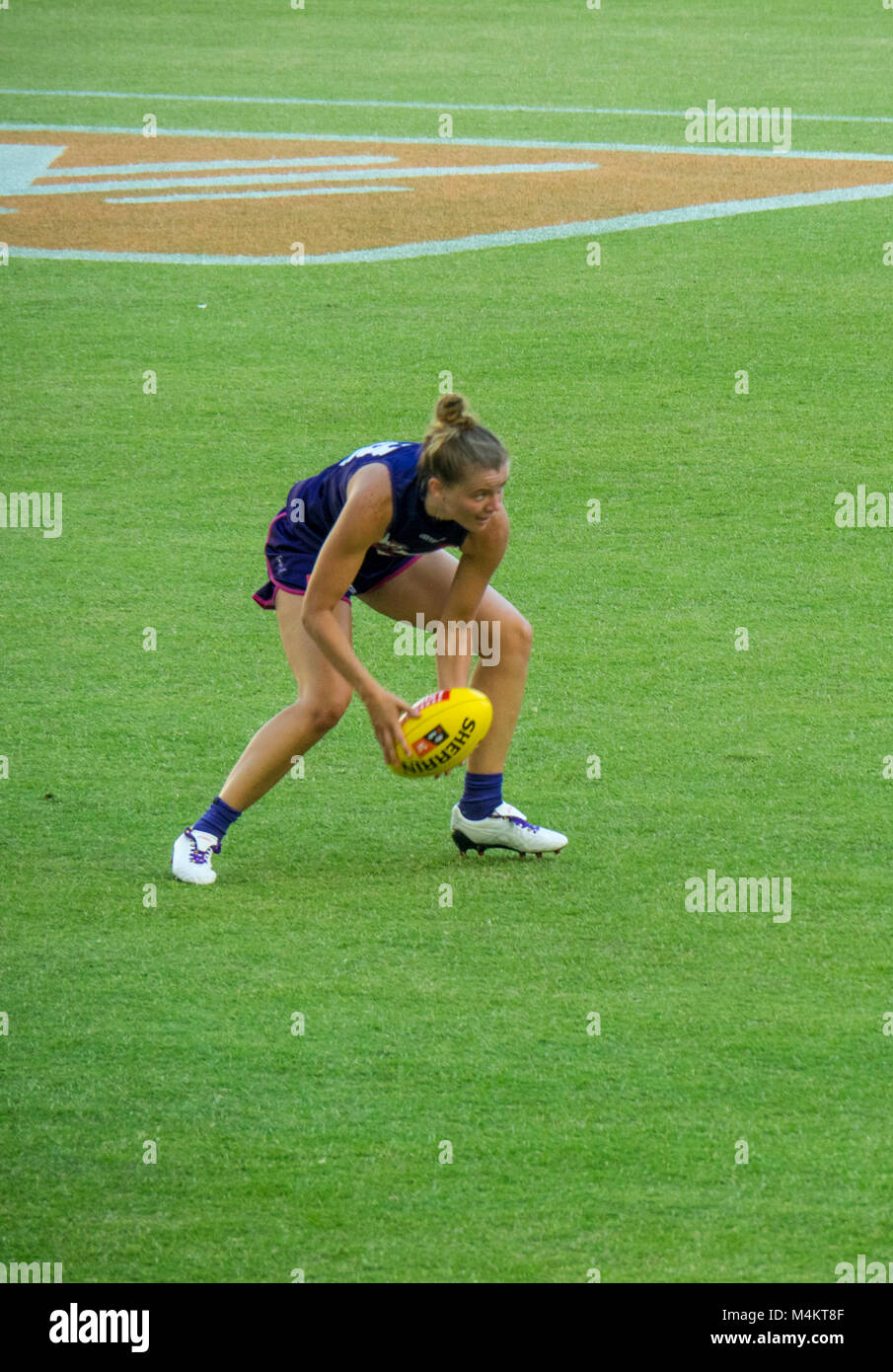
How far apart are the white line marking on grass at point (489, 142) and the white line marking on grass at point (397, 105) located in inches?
71.4

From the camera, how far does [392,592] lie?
6156 mm

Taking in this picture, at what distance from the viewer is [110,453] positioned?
1202 centimetres

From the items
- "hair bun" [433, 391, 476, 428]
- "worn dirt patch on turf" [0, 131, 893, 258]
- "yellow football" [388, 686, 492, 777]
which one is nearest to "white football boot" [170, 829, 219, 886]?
"yellow football" [388, 686, 492, 777]

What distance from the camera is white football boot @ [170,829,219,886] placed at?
6.09 metres

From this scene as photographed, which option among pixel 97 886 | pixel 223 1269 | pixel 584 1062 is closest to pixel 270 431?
pixel 97 886

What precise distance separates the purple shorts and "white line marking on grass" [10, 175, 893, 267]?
10208 millimetres

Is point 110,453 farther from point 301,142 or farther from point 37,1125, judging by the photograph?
point 301,142

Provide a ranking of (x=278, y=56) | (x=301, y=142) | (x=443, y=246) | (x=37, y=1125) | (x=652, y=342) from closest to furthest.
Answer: (x=37, y=1125) < (x=652, y=342) < (x=443, y=246) < (x=301, y=142) < (x=278, y=56)

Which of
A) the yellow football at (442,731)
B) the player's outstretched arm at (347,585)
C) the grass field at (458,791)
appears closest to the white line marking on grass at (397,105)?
the grass field at (458,791)

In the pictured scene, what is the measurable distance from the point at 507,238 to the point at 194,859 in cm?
1135

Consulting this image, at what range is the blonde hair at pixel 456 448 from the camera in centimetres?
540

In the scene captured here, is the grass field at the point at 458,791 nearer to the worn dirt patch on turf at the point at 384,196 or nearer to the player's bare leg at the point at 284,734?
the player's bare leg at the point at 284,734

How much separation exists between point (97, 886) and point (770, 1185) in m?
2.75

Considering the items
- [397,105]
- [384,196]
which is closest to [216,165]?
[384,196]
